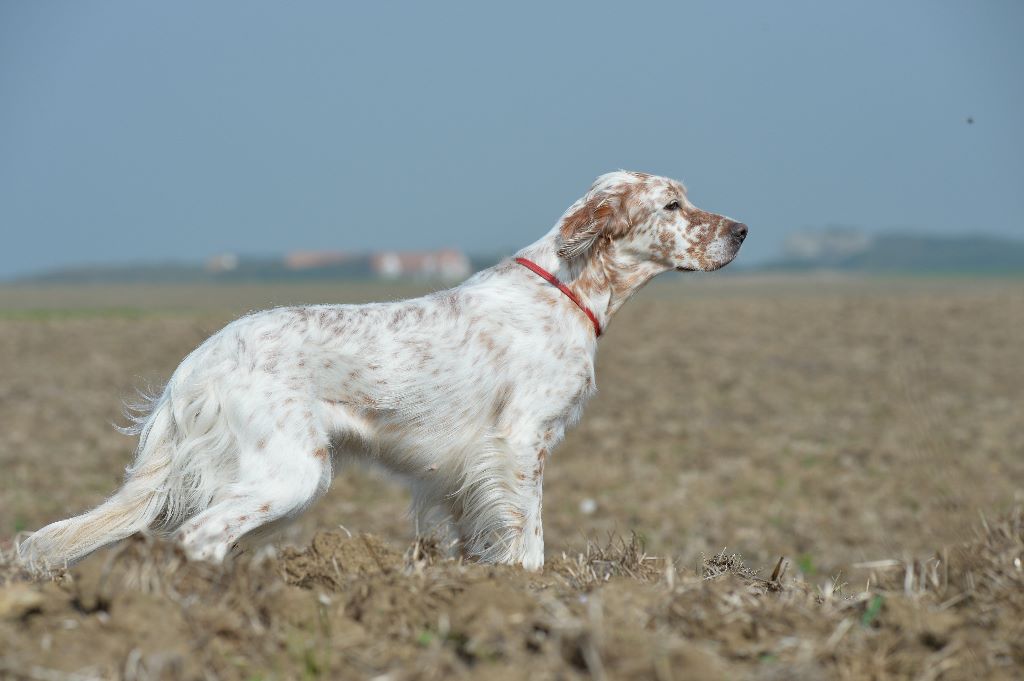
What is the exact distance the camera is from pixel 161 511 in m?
4.52

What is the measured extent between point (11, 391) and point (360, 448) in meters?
14.2

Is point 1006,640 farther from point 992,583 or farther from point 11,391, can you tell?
point 11,391

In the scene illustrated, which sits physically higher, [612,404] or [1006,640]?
[1006,640]

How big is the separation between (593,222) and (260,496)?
6.33 feet

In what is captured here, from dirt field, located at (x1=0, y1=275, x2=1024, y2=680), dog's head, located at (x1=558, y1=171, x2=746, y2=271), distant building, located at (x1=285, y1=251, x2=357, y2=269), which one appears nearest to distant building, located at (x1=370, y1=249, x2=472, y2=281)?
distant building, located at (x1=285, y1=251, x2=357, y2=269)

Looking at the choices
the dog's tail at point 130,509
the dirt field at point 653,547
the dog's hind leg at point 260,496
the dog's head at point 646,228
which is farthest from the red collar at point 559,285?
the dog's tail at point 130,509

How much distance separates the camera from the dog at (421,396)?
170 inches

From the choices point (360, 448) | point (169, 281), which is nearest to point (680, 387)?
point (360, 448)

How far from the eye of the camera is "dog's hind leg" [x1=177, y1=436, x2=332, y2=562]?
13.3 feet

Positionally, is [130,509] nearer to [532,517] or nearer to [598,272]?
[532,517]

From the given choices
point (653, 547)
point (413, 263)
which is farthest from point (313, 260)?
point (653, 547)

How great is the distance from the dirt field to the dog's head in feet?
4.14

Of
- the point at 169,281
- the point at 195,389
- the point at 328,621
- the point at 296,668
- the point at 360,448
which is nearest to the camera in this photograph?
the point at 296,668

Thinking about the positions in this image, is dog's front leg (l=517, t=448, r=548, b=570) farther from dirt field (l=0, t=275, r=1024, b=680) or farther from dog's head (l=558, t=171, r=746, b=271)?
dog's head (l=558, t=171, r=746, b=271)
